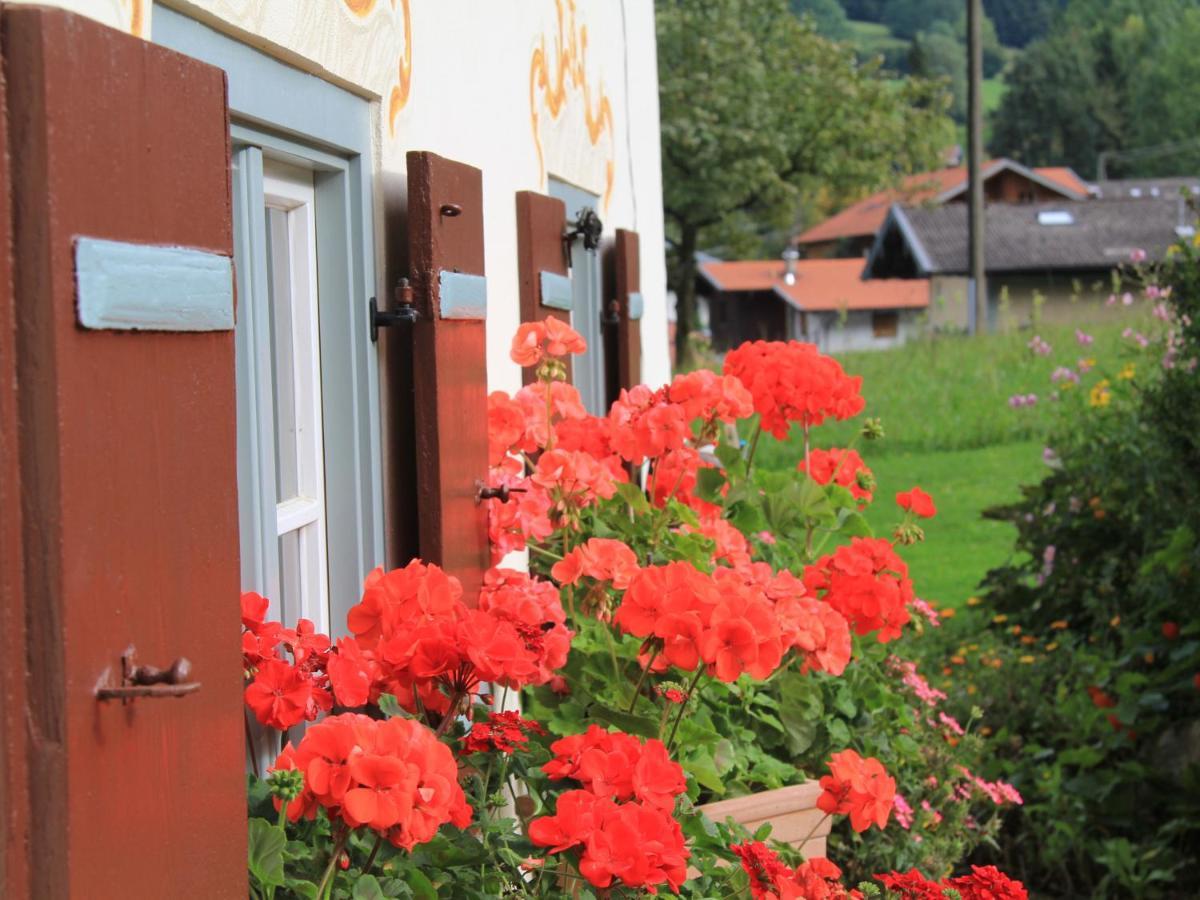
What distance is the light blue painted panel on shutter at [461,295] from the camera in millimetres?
2578

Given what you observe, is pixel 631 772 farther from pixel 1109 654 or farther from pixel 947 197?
pixel 947 197

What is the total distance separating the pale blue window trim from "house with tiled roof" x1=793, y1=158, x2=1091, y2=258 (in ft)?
141

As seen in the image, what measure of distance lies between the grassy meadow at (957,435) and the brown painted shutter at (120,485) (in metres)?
7.36

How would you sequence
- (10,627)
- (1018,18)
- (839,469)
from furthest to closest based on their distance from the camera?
(1018,18)
(839,469)
(10,627)

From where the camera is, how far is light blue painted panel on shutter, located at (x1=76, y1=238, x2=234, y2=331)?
4.33 feet

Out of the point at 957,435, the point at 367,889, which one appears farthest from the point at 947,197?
the point at 367,889

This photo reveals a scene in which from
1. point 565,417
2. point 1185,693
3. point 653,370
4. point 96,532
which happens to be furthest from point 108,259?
point 653,370

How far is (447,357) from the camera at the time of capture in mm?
2615

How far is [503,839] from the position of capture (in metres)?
1.97

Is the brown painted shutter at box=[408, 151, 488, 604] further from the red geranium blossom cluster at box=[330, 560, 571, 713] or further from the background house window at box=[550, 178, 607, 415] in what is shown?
the background house window at box=[550, 178, 607, 415]

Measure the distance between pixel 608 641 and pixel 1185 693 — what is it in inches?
110

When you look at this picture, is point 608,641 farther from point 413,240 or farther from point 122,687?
point 122,687

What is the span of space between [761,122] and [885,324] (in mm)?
19833

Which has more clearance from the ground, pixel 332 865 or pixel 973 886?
pixel 332 865
